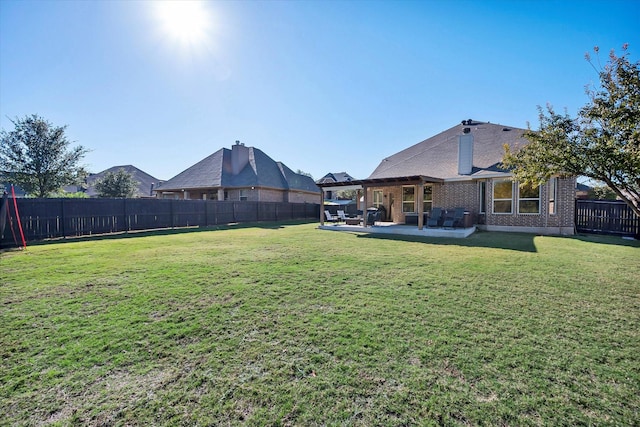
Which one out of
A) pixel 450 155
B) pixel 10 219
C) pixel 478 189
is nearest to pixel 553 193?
pixel 478 189

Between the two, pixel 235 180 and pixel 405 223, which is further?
pixel 235 180

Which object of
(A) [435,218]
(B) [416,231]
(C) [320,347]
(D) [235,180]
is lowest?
(C) [320,347]

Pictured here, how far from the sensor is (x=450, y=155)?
54.3 feet

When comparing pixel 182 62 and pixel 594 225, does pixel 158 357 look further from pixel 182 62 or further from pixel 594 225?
pixel 594 225

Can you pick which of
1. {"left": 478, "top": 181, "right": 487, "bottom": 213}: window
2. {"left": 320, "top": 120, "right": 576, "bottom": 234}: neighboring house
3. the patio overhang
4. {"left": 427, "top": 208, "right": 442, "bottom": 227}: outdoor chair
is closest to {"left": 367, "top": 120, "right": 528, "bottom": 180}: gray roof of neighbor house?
{"left": 320, "top": 120, "right": 576, "bottom": 234}: neighboring house

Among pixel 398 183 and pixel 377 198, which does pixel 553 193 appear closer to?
pixel 398 183

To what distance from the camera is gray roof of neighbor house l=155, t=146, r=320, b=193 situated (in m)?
25.0

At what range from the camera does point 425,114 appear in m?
16.8

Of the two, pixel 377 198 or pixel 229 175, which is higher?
pixel 229 175

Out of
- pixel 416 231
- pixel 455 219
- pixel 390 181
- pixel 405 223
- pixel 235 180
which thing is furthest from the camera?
pixel 235 180

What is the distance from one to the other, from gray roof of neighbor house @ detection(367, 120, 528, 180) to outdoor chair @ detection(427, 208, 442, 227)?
1.62 meters

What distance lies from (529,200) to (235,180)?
2147 cm

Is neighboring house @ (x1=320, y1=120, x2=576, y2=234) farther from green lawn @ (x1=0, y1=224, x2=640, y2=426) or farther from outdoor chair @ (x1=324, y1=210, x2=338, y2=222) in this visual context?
green lawn @ (x1=0, y1=224, x2=640, y2=426)

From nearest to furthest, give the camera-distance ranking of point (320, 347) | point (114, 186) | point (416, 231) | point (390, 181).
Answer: point (320, 347) → point (416, 231) → point (390, 181) → point (114, 186)
